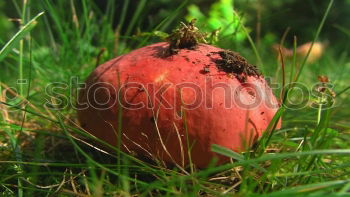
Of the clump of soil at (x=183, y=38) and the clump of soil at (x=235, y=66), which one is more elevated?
the clump of soil at (x=183, y=38)

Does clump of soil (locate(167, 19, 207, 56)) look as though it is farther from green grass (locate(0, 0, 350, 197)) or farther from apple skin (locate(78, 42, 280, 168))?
green grass (locate(0, 0, 350, 197))

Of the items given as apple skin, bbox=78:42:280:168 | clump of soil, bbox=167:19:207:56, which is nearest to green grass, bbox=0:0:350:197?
apple skin, bbox=78:42:280:168

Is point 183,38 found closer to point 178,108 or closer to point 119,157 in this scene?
point 178,108

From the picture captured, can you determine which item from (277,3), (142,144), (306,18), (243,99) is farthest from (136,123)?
(306,18)

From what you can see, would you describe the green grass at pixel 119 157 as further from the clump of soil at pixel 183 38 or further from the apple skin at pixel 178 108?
the clump of soil at pixel 183 38

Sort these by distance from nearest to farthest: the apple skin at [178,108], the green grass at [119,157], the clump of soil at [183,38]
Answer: the green grass at [119,157]
the apple skin at [178,108]
the clump of soil at [183,38]

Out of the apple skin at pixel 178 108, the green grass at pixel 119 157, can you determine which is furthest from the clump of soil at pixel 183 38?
the green grass at pixel 119 157

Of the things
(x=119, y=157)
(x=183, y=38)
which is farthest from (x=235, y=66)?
(x=119, y=157)

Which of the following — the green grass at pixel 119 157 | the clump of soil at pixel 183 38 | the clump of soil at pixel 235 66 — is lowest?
the green grass at pixel 119 157
